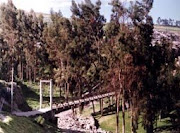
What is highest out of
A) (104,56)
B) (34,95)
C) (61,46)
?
(61,46)

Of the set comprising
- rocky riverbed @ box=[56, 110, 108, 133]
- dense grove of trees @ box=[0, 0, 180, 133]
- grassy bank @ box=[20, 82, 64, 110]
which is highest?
dense grove of trees @ box=[0, 0, 180, 133]

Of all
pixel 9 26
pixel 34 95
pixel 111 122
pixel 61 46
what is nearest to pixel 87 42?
pixel 61 46

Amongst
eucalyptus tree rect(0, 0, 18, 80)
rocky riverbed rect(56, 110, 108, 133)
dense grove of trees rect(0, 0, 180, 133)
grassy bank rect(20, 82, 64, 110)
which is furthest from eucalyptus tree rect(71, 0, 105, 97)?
eucalyptus tree rect(0, 0, 18, 80)

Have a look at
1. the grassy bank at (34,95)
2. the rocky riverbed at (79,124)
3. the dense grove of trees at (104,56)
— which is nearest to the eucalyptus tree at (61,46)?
the dense grove of trees at (104,56)

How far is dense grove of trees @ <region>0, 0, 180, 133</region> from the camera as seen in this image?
54.7ft

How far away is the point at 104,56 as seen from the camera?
22.2 meters

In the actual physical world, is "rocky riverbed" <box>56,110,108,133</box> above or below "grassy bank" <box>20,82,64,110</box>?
below

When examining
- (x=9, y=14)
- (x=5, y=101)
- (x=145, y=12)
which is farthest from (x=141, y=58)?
(x=9, y=14)

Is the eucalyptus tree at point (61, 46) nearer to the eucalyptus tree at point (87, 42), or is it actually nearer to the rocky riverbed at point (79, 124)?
the eucalyptus tree at point (87, 42)

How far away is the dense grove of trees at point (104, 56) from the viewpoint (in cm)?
1667

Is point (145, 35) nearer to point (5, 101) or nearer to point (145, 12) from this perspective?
point (145, 12)

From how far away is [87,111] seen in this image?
25766 mm

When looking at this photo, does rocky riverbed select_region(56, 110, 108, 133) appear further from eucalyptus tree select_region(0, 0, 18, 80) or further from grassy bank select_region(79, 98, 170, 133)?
eucalyptus tree select_region(0, 0, 18, 80)

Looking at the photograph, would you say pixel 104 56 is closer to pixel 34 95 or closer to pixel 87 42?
pixel 87 42
